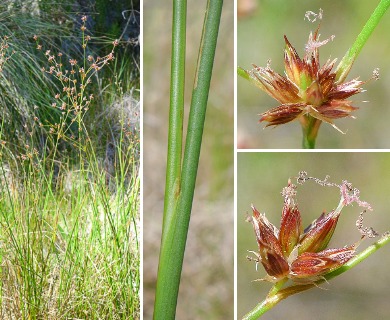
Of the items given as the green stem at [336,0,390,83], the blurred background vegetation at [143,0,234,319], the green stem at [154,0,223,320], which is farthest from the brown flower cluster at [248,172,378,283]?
the blurred background vegetation at [143,0,234,319]

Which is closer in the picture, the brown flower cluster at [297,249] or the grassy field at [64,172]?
the brown flower cluster at [297,249]

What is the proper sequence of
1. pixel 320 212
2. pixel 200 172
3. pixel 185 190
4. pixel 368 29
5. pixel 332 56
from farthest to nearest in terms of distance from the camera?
pixel 200 172, pixel 320 212, pixel 332 56, pixel 185 190, pixel 368 29

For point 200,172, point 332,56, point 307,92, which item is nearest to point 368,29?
point 307,92

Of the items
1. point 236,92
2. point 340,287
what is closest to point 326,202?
point 340,287

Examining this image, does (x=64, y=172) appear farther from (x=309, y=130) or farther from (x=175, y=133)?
(x=309, y=130)

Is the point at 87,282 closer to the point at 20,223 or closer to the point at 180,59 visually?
the point at 20,223

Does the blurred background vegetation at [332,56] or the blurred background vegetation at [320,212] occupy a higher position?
the blurred background vegetation at [332,56]

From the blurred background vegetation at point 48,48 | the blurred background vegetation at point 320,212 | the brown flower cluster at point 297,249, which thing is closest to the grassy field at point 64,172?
the blurred background vegetation at point 48,48

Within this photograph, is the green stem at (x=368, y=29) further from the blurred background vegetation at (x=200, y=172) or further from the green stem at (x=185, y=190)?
the blurred background vegetation at (x=200, y=172)
